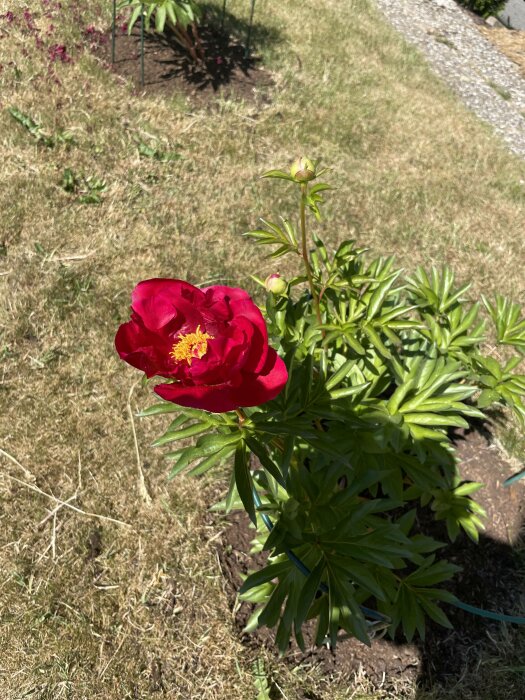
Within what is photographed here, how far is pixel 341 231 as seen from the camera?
3.95 metres

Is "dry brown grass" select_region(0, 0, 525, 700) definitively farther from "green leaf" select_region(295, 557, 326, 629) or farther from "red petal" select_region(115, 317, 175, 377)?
"red petal" select_region(115, 317, 175, 377)

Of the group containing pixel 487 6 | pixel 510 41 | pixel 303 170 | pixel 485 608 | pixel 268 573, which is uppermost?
pixel 303 170

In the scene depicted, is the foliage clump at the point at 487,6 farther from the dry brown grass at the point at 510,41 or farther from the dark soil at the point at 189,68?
the dark soil at the point at 189,68

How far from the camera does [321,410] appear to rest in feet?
5.38

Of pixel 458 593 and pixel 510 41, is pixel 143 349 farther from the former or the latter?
pixel 510 41

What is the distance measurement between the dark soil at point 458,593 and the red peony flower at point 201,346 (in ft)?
4.70

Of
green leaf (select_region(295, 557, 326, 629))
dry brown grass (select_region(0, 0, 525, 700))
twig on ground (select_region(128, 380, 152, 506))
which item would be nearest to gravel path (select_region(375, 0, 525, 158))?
dry brown grass (select_region(0, 0, 525, 700))

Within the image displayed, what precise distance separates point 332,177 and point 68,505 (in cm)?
295

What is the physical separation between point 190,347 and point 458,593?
1.74 meters

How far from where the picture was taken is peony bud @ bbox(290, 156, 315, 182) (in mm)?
1521

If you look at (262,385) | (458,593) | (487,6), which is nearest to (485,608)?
(458,593)

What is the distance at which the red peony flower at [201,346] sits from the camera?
3.73 ft

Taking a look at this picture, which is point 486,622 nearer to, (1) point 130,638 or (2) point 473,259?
(1) point 130,638

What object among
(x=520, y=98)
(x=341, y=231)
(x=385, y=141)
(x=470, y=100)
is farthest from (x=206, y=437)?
(x=520, y=98)
